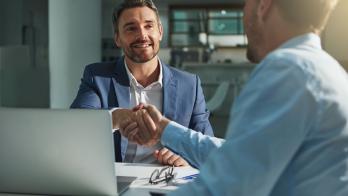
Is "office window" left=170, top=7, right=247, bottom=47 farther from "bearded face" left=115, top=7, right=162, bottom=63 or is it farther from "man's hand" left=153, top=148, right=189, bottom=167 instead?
"man's hand" left=153, top=148, right=189, bottom=167

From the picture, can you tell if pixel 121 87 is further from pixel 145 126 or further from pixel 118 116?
pixel 145 126

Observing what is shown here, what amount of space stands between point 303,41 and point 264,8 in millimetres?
98

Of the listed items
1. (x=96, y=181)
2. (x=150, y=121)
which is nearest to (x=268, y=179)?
(x=96, y=181)

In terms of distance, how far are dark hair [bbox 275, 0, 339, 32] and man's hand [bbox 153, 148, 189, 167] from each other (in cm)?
93

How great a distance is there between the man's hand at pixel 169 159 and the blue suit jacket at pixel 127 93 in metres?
0.24

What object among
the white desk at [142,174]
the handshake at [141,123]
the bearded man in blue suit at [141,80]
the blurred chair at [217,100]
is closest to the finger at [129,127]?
the handshake at [141,123]

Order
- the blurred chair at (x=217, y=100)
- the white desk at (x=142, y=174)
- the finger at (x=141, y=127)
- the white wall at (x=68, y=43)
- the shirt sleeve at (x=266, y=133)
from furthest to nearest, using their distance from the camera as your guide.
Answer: the blurred chair at (x=217, y=100)
the white wall at (x=68, y=43)
the finger at (x=141, y=127)
the white desk at (x=142, y=174)
the shirt sleeve at (x=266, y=133)

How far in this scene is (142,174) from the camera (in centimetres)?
149

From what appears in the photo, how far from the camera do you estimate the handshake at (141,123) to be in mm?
1336

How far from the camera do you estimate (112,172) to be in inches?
45.0

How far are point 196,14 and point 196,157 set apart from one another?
12.1m

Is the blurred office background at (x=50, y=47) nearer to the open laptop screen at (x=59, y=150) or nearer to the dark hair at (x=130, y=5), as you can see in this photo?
the dark hair at (x=130, y=5)

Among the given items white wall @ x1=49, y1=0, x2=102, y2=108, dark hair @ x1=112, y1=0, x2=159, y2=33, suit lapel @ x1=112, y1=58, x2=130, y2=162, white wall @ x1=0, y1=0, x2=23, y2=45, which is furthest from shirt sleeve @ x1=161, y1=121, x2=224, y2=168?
white wall @ x1=49, y1=0, x2=102, y2=108

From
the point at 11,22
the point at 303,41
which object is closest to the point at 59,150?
the point at 303,41
